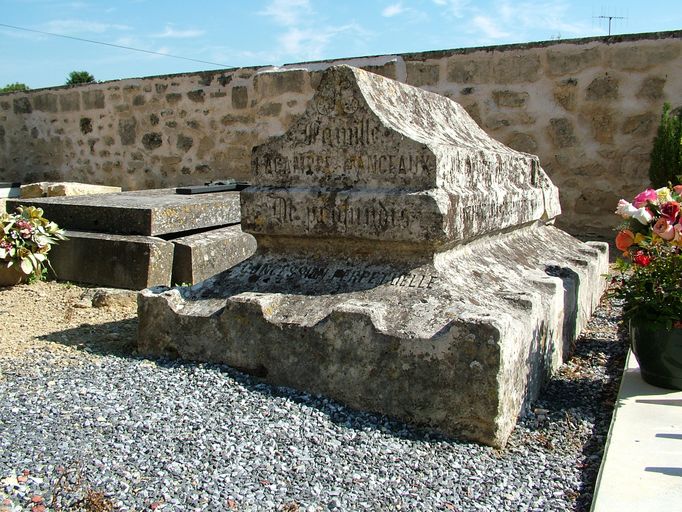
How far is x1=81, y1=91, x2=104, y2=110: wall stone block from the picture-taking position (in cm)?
995

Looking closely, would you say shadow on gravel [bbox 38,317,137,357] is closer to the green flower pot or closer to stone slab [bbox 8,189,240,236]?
stone slab [bbox 8,189,240,236]

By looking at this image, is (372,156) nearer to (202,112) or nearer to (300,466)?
(300,466)

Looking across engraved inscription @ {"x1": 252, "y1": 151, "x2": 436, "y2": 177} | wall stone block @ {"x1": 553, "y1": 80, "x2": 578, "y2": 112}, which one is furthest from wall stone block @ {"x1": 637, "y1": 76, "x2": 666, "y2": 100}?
engraved inscription @ {"x1": 252, "y1": 151, "x2": 436, "y2": 177}

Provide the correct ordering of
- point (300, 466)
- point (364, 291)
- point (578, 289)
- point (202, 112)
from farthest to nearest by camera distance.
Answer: point (202, 112) → point (578, 289) → point (364, 291) → point (300, 466)

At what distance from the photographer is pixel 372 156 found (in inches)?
132

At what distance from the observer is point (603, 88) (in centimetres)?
673

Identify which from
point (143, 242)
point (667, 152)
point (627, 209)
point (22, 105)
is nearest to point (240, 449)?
point (627, 209)

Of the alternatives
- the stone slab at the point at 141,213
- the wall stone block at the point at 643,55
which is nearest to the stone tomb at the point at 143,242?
the stone slab at the point at 141,213

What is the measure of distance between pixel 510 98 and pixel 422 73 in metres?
1.04

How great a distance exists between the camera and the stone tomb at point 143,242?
494 cm

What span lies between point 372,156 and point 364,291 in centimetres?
66

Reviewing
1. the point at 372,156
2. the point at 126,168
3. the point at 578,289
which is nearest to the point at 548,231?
the point at 578,289

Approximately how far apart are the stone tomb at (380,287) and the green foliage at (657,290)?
0.37 metres

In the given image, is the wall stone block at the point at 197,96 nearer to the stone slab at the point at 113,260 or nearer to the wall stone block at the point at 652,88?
the stone slab at the point at 113,260
